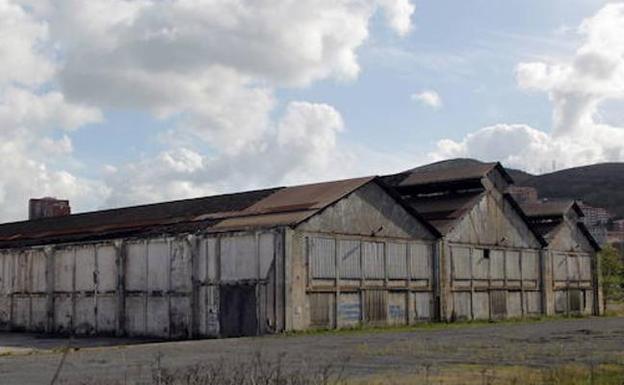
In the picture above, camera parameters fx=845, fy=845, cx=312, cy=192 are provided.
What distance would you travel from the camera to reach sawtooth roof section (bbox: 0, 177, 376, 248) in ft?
113

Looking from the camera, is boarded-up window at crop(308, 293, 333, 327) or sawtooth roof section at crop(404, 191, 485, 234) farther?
sawtooth roof section at crop(404, 191, 485, 234)

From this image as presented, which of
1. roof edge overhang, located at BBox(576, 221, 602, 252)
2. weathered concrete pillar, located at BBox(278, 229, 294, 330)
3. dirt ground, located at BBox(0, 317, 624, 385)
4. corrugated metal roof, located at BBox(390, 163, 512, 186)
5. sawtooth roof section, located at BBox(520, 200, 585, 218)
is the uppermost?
corrugated metal roof, located at BBox(390, 163, 512, 186)

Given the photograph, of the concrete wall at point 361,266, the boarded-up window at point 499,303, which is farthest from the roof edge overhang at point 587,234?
the concrete wall at point 361,266

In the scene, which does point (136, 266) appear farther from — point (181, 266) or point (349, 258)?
point (349, 258)

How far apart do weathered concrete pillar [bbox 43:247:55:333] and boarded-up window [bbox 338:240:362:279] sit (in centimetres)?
1449

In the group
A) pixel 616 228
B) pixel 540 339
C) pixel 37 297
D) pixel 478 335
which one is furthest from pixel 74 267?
pixel 616 228

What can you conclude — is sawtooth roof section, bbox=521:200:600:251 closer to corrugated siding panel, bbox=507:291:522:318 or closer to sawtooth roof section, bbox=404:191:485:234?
corrugated siding panel, bbox=507:291:522:318

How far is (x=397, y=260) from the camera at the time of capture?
37.8 meters

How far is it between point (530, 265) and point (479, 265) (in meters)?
6.60

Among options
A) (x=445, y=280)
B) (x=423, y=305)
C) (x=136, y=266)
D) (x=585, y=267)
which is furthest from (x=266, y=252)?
(x=585, y=267)

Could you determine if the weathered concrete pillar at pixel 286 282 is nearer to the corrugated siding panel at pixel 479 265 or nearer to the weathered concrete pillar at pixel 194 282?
the weathered concrete pillar at pixel 194 282

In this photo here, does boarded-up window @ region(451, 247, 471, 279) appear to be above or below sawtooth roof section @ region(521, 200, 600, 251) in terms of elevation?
below

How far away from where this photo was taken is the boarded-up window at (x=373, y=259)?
36.0m

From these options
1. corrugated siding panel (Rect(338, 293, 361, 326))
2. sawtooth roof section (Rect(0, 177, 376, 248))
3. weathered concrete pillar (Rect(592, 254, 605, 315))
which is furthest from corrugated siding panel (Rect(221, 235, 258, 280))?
weathered concrete pillar (Rect(592, 254, 605, 315))
